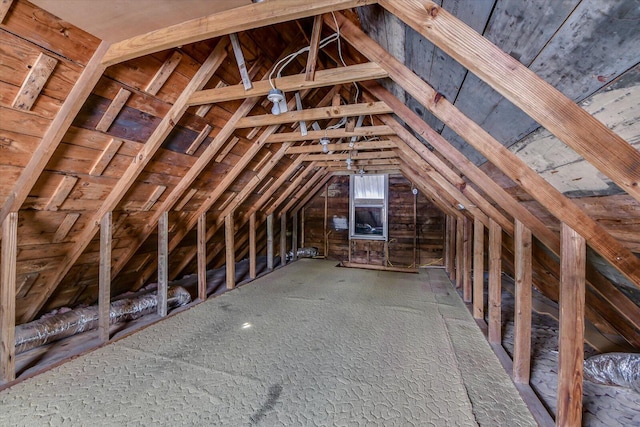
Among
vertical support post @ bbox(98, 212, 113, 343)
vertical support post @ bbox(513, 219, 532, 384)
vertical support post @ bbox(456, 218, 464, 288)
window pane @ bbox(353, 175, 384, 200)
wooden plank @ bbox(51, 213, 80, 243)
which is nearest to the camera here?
vertical support post @ bbox(513, 219, 532, 384)

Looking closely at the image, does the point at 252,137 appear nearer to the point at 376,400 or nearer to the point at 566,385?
the point at 376,400

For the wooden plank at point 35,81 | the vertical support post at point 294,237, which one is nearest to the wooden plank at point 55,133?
the wooden plank at point 35,81

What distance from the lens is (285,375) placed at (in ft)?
6.73

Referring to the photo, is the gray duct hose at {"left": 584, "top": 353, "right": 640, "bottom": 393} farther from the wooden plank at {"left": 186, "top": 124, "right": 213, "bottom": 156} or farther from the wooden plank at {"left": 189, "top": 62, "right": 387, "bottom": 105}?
the wooden plank at {"left": 186, "top": 124, "right": 213, "bottom": 156}

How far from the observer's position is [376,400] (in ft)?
Result: 5.89

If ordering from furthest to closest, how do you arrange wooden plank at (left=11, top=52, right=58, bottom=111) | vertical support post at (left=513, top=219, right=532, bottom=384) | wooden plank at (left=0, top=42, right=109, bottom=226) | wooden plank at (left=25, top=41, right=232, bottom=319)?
1. wooden plank at (left=25, top=41, right=232, bottom=319)
2. vertical support post at (left=513, top=219, right=532, bottom=384)
3. wooden plank at (left=0, top=42, right=109, bottom=226)
4. wooden plank at (left=11, top=52, right=58, bottom=111)

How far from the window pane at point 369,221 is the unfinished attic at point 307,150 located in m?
2.59

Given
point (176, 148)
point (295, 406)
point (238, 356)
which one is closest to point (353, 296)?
point (238, 356)

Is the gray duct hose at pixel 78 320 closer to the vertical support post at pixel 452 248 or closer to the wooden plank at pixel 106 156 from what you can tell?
the wooden plank at pixel 106 156

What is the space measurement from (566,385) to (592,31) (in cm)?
155

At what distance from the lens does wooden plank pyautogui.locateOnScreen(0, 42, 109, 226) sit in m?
1.50

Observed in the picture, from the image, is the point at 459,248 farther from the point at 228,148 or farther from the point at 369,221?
the point at 228,148

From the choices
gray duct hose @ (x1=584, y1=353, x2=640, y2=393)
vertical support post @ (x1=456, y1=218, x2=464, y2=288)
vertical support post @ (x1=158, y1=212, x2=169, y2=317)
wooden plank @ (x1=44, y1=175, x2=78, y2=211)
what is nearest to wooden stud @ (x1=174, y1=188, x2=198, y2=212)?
vertical support post @ (x1=158, y1=212, x2=169, y2=317)

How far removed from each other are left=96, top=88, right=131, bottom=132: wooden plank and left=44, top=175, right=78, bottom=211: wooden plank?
17.5 inches
